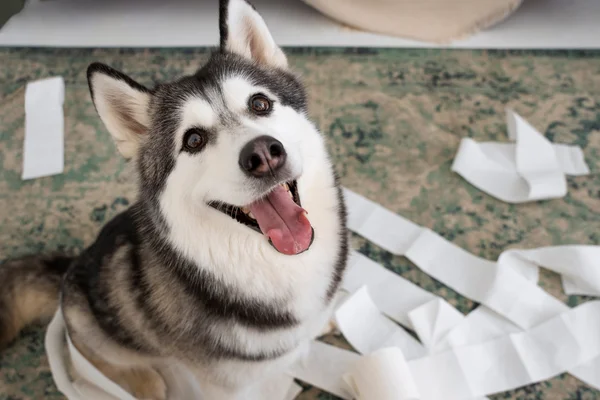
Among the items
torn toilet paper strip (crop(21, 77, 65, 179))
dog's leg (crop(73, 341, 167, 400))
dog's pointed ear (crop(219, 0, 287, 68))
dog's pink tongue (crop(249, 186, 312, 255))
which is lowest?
dog's leg (crop(73, 341, 167, 400))

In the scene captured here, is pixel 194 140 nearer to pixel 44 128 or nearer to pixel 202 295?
pixel 202 295

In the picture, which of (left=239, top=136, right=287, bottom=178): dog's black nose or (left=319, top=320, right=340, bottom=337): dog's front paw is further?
(left=319, top=320, right=340, bottom=337): dog's front paw

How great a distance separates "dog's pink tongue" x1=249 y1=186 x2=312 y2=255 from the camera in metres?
1.11

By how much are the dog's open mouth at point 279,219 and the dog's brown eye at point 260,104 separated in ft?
0.61

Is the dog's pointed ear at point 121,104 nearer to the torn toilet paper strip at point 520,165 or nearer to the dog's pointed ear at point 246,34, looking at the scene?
the dog's pointed ear at point 246,34

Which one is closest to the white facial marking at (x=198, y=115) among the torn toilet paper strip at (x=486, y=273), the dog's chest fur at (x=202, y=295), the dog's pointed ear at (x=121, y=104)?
the dog's pointed ear at (x=121, y=104)

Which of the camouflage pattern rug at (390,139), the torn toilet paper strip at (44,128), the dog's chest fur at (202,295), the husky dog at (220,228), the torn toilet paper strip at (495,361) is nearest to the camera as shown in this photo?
the husky dog at (220,228)

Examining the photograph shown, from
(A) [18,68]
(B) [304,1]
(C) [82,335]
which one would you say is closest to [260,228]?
(C) [82,335]

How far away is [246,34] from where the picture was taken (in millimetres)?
1301

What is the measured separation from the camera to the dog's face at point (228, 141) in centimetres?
103

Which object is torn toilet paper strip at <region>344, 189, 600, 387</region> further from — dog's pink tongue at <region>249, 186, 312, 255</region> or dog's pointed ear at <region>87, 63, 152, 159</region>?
dog's pointed ear at <region>87, 63, 152, 159</region>

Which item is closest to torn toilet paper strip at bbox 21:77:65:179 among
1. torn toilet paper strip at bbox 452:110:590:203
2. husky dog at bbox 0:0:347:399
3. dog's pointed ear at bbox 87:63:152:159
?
husky dog at bbox 0:0:347:399

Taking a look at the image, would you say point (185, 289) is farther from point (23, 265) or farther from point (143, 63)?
point (143, 63)

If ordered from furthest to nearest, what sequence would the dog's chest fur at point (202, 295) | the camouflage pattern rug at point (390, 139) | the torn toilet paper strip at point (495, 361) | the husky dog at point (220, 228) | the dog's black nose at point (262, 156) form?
the camouflage pattern rug at point (390, 139) < the torn toilet paper strip at point (495, 361) < the dog's chest fur at point (202, 295) < the husky dog at point (220, 228) < the dog's black nose at point (262, 156)
